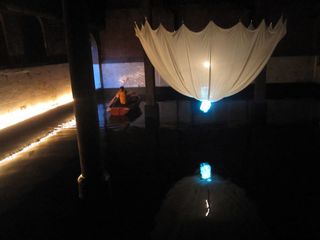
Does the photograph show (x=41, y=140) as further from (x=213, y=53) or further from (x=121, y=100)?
(x=213, y=53)

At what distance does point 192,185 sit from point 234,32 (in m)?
3.21

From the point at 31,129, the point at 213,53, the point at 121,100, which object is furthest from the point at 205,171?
the point at 121,100

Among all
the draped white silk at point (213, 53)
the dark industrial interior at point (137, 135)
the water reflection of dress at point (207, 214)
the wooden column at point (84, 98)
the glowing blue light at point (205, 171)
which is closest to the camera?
the wooden column at point (84, 98)

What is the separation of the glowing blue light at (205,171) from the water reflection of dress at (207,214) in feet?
0.77

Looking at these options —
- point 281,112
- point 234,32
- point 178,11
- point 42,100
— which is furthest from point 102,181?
point 178,11

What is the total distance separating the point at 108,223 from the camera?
4289 mm

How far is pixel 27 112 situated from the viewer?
8.96 m

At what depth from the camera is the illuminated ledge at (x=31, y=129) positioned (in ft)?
24.0

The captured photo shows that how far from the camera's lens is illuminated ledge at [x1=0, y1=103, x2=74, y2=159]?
7328 mm

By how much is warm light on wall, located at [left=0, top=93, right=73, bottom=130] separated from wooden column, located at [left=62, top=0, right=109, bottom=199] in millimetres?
4570

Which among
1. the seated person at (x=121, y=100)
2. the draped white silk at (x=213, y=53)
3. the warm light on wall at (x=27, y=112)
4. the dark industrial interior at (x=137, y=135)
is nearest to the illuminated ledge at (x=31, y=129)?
the dark industrial interior at (x=137, y=135)

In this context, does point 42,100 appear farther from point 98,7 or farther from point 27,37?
point 98,7

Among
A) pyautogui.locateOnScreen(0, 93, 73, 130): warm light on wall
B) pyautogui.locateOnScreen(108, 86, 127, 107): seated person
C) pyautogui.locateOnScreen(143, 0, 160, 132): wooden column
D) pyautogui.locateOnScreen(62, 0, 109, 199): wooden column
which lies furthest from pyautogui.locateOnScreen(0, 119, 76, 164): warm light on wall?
pyautogui.locateOnScreen(62, 0, 109, 199): wooden column

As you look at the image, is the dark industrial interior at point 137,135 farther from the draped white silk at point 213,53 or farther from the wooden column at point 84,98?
the draped white silk at point 213,53
